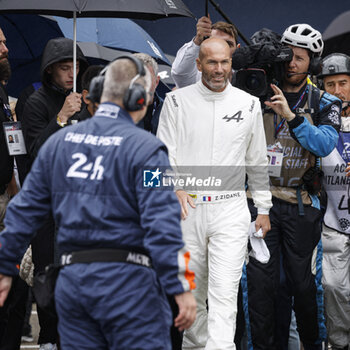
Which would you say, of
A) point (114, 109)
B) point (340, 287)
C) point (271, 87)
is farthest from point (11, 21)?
point (114, 109)

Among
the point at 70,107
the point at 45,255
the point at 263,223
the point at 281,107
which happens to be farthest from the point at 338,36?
the point at 45,255

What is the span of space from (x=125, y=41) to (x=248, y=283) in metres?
5.20

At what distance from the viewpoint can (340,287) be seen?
20.0ft

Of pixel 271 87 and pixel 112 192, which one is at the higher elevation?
pixel 271 87

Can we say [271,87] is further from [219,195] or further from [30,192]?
[30,192]

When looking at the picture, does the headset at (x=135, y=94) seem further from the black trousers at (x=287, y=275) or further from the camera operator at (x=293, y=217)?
the black trousers at (x=287, y=275)

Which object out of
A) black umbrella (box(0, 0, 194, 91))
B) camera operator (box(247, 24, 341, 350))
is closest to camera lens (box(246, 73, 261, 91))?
camera operator (box(247, 24, 341, 350))

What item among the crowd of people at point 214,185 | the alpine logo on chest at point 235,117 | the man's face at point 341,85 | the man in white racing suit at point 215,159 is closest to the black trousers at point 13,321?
the crowd of people at point 214,185

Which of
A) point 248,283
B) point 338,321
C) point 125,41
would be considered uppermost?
point 125,41

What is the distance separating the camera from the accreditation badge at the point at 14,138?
17.7 ft

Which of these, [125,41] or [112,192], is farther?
[125,41]

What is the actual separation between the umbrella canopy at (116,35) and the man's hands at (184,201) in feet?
16.4

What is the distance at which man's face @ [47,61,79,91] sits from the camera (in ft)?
18.3

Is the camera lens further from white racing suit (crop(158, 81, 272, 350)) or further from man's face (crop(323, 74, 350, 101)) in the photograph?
man's face (crop(323, 74, 350, 101))
